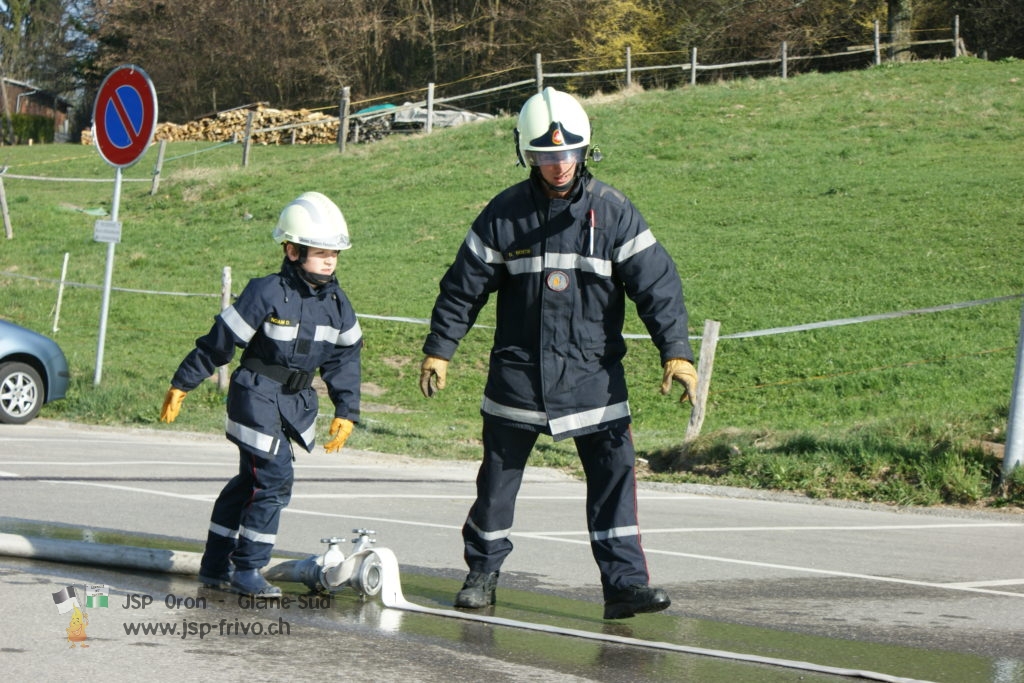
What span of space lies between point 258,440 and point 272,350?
39cm

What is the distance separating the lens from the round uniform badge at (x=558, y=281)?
521cm

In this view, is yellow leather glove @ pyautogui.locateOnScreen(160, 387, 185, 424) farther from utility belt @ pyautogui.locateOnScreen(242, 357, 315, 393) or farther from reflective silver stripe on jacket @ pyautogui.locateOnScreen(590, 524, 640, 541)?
reflective silver stripe on jacket @ pyautogui.locateOnScreen(590, 524, 640, 541)

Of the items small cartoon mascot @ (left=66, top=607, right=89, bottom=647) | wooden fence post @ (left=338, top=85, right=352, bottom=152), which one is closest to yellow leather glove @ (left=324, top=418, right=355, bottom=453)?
small cartoon mascot @ (left=66, top=607, right=89, bottom=647)

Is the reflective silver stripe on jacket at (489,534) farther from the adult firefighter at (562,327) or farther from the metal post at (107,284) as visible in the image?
the metal post at (107,284)

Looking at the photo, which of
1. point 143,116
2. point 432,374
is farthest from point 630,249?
point 143,116

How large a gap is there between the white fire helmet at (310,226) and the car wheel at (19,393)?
8741 mm

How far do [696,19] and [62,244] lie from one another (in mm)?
30012

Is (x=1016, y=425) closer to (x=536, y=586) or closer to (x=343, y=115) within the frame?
(x=536, y=586)

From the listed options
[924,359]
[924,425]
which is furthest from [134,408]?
[924,359]

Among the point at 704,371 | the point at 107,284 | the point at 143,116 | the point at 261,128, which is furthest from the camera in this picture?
the point at 261,128

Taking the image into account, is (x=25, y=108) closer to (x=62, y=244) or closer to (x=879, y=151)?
(x=62, y=244)

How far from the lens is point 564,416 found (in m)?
5.20

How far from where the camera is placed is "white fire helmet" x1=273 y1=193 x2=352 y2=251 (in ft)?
18.0

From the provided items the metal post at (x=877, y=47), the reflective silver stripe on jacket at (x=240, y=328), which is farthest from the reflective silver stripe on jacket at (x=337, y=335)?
the metal post at (x=877, y=47)
